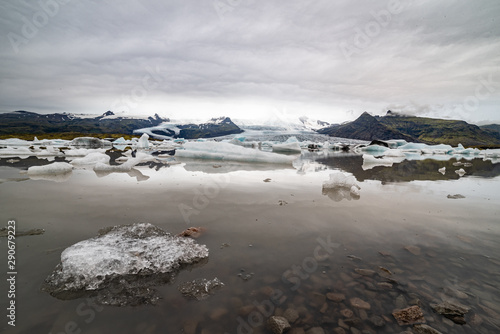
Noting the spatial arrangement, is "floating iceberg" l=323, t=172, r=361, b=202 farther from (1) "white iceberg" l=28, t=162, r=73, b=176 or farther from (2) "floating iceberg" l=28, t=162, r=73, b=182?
(1) "white iceberg" l=28, t=162, r=73, b=176

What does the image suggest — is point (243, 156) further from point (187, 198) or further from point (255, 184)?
point (187, 198)

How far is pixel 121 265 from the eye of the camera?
9.88 feet

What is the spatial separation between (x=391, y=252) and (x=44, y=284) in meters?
4.80

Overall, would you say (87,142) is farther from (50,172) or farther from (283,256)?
(283,256)

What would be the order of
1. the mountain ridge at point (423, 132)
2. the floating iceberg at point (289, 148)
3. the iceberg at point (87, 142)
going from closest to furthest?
the floating iceberg at point (289, 148) → the iceberg at point (87, 142) → the mountain ridge at point (423, 132)

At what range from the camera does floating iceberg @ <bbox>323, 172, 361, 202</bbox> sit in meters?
6.89

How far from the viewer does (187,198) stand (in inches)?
249

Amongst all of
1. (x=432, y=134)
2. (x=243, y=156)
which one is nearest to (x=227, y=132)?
(x=432, y=134)

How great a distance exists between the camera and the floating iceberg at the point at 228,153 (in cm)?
1538

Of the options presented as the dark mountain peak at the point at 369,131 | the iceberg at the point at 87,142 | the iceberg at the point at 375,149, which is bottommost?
the iceberg at the point at 87,142

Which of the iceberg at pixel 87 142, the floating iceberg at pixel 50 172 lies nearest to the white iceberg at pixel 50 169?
the floating iceberg at pixel 50 172
